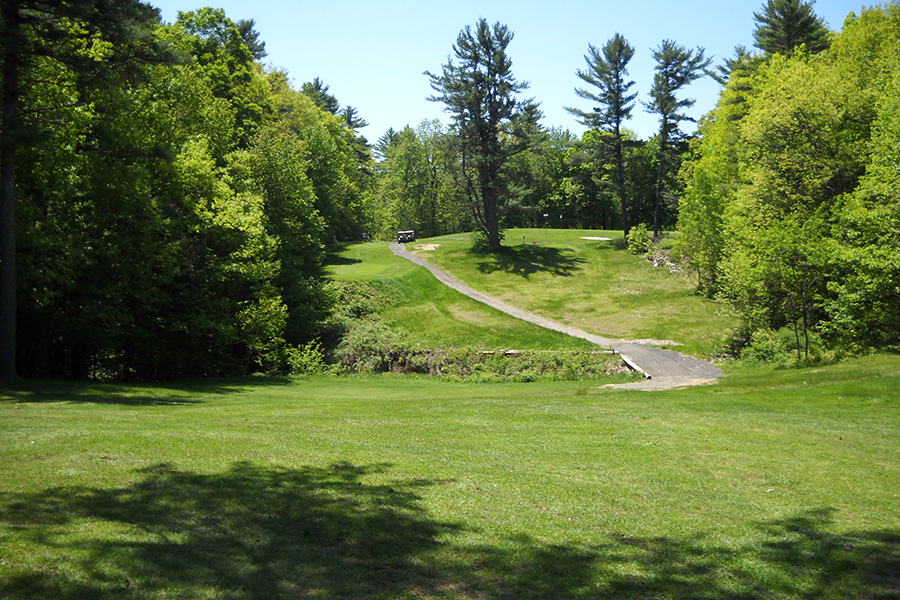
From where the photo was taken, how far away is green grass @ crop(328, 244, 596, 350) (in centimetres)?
3681

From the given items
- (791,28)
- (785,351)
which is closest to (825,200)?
(785,351)

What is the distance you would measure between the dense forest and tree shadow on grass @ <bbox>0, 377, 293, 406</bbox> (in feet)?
6.04

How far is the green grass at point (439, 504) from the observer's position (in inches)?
225

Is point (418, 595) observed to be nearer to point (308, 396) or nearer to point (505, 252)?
point (308, 396)

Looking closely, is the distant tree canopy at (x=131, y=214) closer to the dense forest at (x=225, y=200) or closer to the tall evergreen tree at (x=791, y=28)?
the dense forest at (x=225, y=200)

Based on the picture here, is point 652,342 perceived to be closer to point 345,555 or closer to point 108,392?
point 108,392

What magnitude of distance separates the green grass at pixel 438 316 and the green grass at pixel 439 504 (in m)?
21.2

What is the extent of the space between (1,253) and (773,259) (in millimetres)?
28030

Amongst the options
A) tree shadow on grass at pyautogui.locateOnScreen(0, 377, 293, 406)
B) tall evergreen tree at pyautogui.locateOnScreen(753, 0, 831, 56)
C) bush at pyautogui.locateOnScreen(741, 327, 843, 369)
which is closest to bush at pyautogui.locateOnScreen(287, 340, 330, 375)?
tree shadow on grass at pyautogui.locateOnScreen(0, 377, 293, 406)

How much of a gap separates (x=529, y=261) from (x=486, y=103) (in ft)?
46.8

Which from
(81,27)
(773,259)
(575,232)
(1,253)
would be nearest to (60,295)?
(1,253)

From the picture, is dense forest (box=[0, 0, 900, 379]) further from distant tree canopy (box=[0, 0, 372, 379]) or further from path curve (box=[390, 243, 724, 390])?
path curve (box=[390, 243, 724, 390])

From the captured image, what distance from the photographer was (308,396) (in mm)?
20391

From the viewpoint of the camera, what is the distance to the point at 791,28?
43531 millimetres
